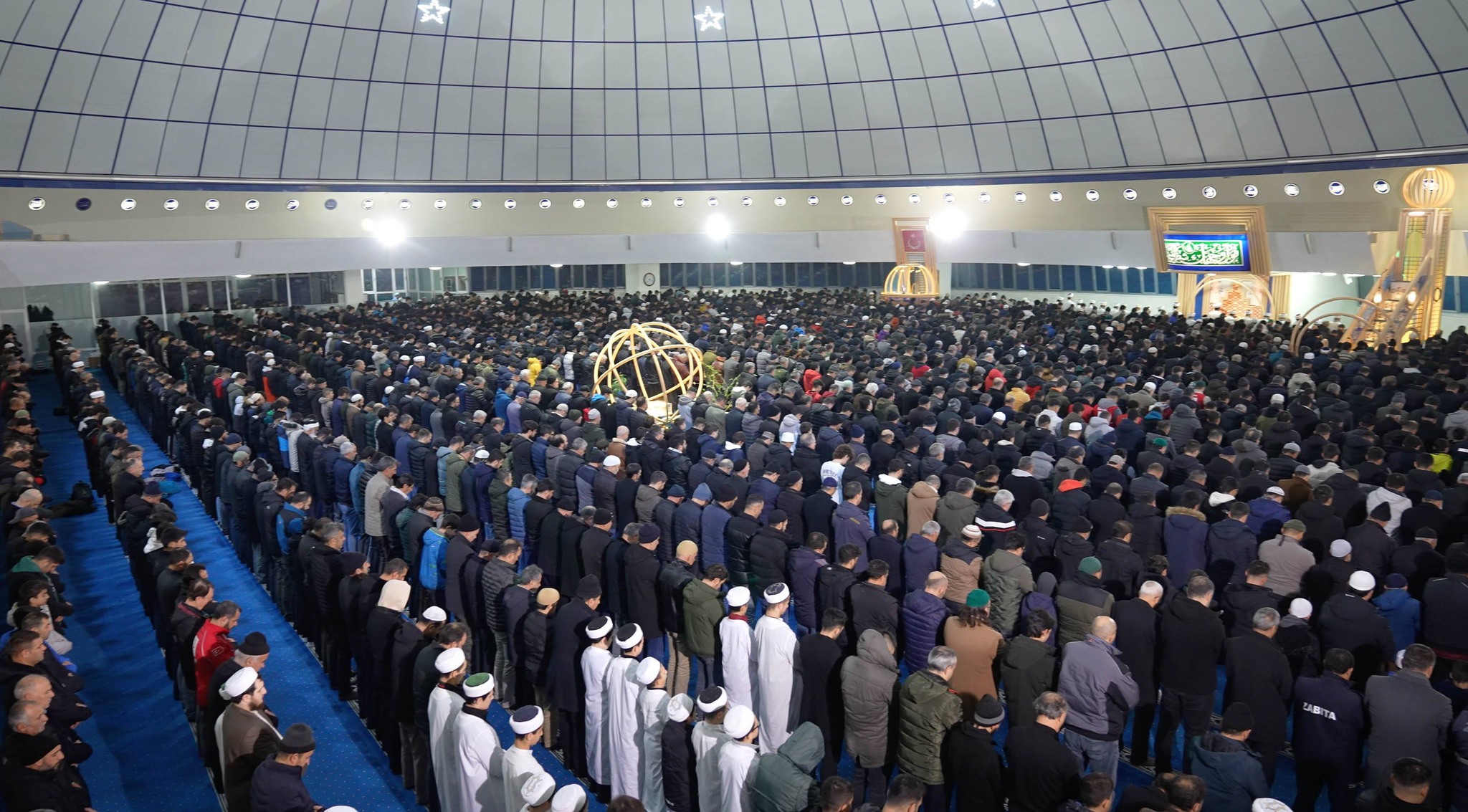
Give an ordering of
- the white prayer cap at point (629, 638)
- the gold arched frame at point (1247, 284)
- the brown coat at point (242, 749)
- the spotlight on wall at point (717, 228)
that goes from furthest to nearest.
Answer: the spotlight on wall at point (717, 228) → the gold arched frame at point (1247, 284) → the white prayer cap at point (629, 638) → the brown coat at point (242, 749)

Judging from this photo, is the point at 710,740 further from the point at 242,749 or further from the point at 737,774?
the point at 242,749

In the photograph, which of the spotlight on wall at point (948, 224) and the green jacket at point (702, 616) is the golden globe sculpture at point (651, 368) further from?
the spotlight on wall at point (948, 224)

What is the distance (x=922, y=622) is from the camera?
7992mm

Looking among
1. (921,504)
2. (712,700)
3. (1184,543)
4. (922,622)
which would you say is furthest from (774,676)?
(1184,543)

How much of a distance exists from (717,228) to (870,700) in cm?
3252

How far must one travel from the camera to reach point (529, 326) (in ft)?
88.7

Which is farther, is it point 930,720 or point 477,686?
Result: point 930,720

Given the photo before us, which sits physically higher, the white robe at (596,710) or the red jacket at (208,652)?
the red jacket at (208,652)

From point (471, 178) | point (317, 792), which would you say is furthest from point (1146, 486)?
point (471, 178)

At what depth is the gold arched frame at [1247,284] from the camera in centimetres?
2809

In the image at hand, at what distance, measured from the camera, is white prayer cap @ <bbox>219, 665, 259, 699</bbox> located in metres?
6.44

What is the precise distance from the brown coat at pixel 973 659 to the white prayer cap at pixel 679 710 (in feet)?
6.83

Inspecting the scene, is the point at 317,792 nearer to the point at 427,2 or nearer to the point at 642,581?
the point at 642,581

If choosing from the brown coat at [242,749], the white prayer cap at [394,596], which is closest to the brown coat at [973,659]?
the white prayer cap at [394,596]
